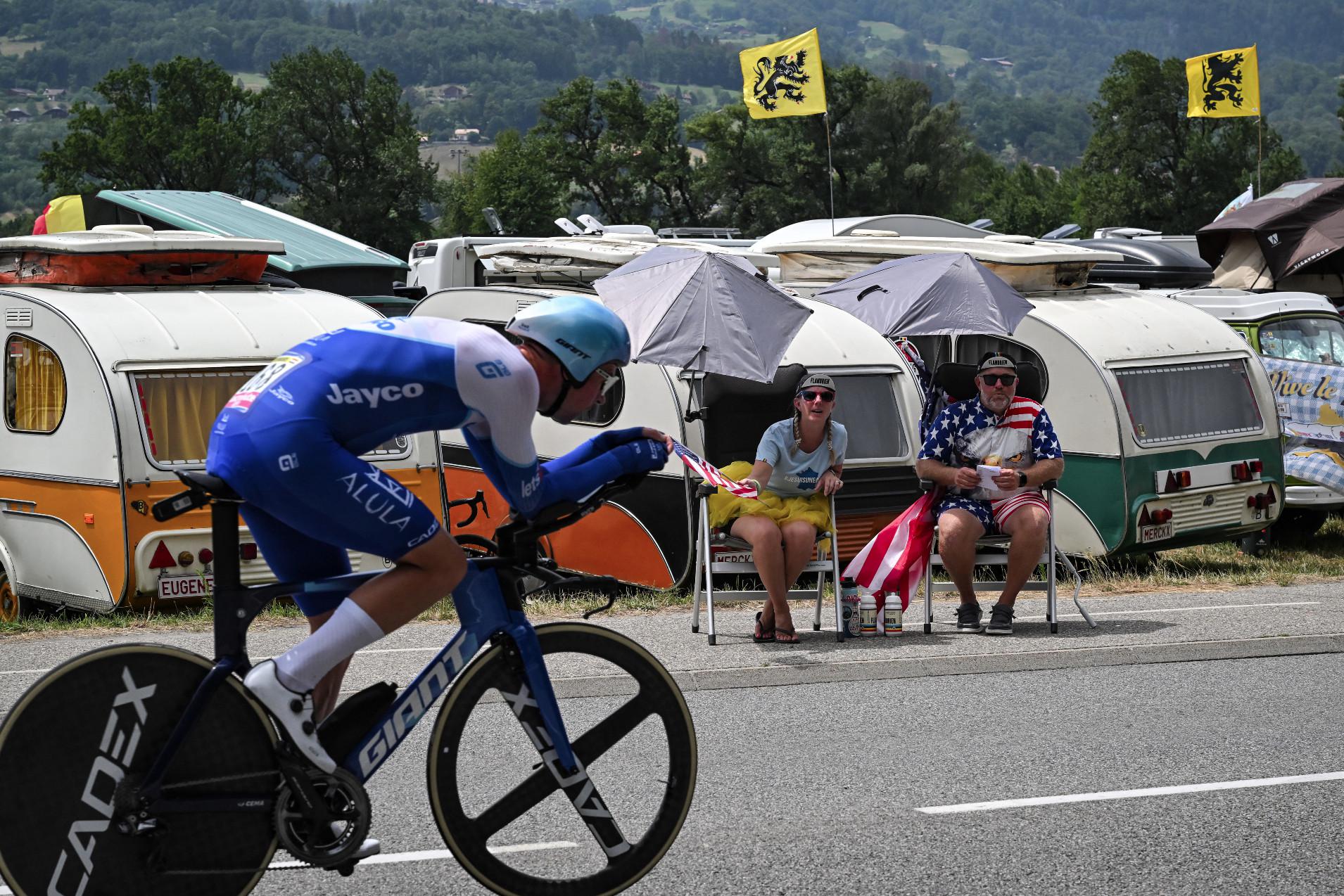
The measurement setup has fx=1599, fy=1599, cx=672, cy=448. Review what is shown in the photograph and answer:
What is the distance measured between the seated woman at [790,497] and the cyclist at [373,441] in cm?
499

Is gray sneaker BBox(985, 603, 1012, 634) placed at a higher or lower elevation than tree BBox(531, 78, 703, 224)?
lower

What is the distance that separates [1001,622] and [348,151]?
184 ft

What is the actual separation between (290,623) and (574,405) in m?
5.80

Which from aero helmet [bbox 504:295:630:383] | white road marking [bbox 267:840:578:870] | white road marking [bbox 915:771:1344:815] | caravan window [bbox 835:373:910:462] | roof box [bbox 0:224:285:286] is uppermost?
roof box [bbox 0:224:285:286]

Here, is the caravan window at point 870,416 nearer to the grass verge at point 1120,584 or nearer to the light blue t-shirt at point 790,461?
the grass verge at point 1120,584

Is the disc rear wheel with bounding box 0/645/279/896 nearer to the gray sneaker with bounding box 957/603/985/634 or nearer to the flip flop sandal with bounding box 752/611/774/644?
the flip flop sandal with bounding box 752/611/774/644

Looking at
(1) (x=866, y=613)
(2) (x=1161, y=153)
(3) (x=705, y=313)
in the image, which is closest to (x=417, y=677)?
(1) (x=866, y=613)

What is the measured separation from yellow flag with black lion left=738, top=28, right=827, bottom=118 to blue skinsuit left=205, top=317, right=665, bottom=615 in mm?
17720

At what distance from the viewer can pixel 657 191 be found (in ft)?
201

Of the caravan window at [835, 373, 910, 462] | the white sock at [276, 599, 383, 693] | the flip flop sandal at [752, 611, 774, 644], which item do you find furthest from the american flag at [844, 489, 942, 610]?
the white sock at [276, 599, 383, 693]

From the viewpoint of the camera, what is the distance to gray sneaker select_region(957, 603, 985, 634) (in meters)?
9.38

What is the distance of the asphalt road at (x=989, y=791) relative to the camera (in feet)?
15.7

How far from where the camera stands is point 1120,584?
11336 millimetres

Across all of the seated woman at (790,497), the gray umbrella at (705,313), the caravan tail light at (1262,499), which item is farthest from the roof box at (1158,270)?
the seated woman at (790,497)
